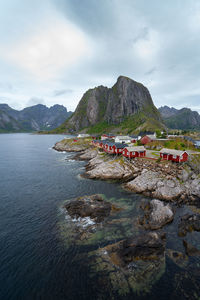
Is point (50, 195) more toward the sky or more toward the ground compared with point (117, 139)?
more toward the ground

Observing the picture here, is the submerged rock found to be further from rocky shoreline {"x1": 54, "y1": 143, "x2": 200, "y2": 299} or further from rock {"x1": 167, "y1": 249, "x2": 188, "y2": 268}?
rock {"x1": 167, "y1": 249, "x2": 188, "y2": 268}

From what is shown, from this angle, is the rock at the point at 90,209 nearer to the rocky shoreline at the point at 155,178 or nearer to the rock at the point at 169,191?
the rocky shoreline at the point at 155,178

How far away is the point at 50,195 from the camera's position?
36938 mm

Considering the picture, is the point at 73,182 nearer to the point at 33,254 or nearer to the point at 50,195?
the point at 50,195

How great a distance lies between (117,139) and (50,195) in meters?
66.2

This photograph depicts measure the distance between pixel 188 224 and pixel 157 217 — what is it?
17.1 ft

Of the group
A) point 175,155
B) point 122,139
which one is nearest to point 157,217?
point 175,155

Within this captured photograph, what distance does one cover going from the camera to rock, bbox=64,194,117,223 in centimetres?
2757

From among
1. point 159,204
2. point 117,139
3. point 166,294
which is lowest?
point 166,294

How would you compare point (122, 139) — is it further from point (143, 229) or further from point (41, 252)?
→ point (41, 252)

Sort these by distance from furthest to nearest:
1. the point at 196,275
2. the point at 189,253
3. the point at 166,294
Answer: the point at 189,253
the point at 196,275
the point at 166,294

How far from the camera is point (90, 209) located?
2862 cm

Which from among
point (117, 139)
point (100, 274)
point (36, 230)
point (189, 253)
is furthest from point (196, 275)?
point (117, 139)

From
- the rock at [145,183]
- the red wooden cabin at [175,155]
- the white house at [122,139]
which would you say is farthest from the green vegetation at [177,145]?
the rock at [145,183]
